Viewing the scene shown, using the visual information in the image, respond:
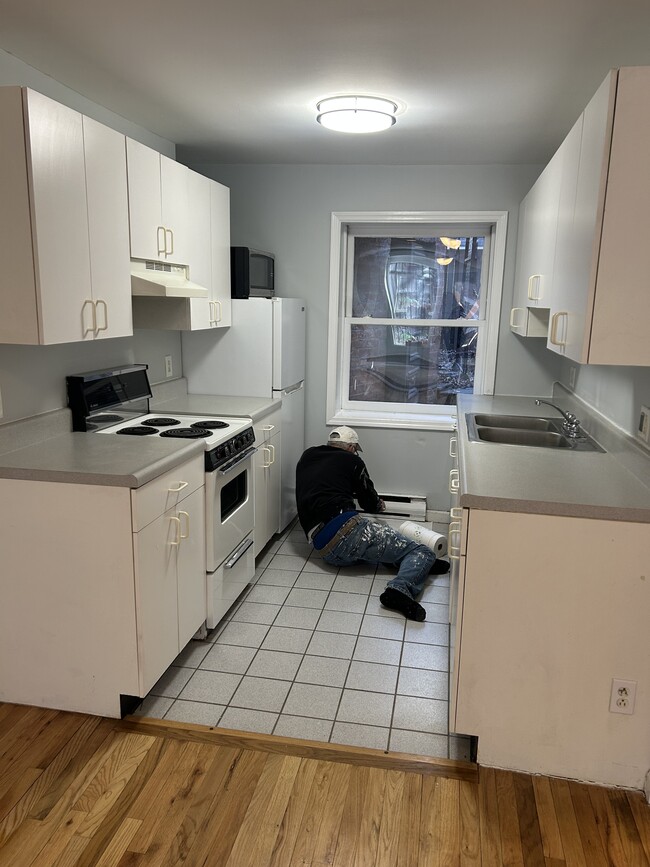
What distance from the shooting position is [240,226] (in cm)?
442

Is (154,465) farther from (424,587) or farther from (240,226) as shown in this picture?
(240,226)

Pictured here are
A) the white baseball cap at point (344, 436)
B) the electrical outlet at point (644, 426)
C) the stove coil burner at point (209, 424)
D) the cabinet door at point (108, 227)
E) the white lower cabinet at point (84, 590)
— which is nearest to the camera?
the white lower cabinet at point (84, 590)

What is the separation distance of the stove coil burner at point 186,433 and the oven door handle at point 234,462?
16 cm

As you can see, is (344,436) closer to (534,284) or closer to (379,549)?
(379,549)

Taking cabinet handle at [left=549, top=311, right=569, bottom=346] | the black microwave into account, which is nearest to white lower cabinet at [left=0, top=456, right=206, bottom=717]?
cabinet handle at [left=549, top=311, right=569, bottom=346]

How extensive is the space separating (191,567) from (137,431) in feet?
2.19

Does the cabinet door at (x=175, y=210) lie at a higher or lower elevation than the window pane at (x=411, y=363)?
higher

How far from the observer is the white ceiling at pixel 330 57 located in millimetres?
2020

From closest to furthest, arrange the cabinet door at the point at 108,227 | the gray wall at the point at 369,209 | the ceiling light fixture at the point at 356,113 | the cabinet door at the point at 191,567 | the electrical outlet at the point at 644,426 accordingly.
→ the electrical outlet at the point at 644,426, the cabinet door at the point at 108,227, the cabinet door at the point at 191,567, the ceiling light fixture at the point at 356,113, the gray wall at the point at 369,209

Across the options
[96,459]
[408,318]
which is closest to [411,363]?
[408,318]

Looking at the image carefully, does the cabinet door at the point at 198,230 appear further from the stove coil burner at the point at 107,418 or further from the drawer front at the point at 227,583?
the drawer front at the point at 227,583

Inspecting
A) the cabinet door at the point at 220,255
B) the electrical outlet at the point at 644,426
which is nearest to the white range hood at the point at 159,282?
the cabinet door at the point at 220,255

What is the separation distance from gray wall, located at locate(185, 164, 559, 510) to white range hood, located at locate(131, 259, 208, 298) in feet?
4.48

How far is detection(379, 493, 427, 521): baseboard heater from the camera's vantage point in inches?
175
